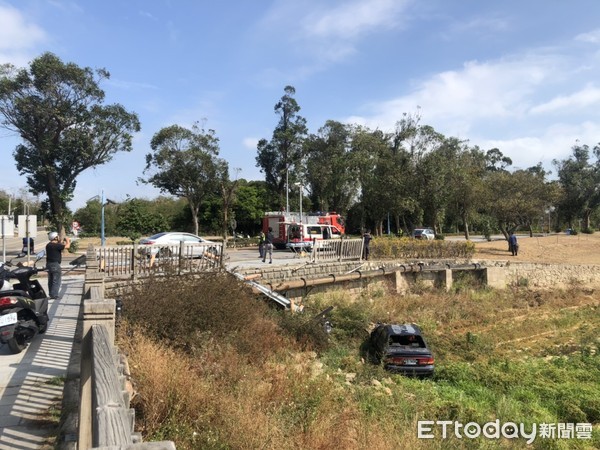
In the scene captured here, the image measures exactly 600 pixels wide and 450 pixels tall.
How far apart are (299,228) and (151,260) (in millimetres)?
19793

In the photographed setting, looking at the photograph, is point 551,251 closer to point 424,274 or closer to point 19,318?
point 424,274

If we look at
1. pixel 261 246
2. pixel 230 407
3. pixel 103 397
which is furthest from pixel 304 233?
pixel 103 397

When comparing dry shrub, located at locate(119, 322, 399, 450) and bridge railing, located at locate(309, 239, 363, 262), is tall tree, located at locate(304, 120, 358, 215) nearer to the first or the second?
bridge railing, located at locate(309, 239, 363, 262)

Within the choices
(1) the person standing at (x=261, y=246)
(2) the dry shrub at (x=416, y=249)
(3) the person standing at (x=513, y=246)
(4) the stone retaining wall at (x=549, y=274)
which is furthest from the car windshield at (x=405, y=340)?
(3) the person standing at (x=513, y=246)

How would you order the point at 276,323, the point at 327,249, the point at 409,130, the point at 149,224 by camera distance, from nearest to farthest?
the point at 276,323 → the point at 327,249 → the point at 409,130 → the point at 149,224

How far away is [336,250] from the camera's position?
22.5 m

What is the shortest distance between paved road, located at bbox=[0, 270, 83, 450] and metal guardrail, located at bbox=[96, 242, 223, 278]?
11.5ft

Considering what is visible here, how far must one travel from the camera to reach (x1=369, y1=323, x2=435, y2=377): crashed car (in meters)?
12.2

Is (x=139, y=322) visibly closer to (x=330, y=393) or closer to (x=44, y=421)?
(x=44, y=421)

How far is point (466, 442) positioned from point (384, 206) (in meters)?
33.1

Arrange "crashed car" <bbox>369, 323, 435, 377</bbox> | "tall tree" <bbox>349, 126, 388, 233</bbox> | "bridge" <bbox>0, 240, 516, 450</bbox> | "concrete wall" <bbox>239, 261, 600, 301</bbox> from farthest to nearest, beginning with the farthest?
"tall tree" <bbox>349, 126, 388, 233</bbox>, "concrete wall" <bbox>239, 261, 600, 301</bbox>, "crashed car" <bbox>369, 323, 435, 377</bbox>, "bridge" <bbox>0, 240, 516, 450</bbox>

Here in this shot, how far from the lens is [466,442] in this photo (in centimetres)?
752

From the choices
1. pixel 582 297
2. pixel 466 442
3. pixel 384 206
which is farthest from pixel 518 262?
pixel 466 442

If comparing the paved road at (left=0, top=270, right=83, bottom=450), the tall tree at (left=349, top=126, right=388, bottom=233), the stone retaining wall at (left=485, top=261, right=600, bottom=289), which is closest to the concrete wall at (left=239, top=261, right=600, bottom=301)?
the stone retaining wall at (left=485, top=261, right=600, bottom=289)
